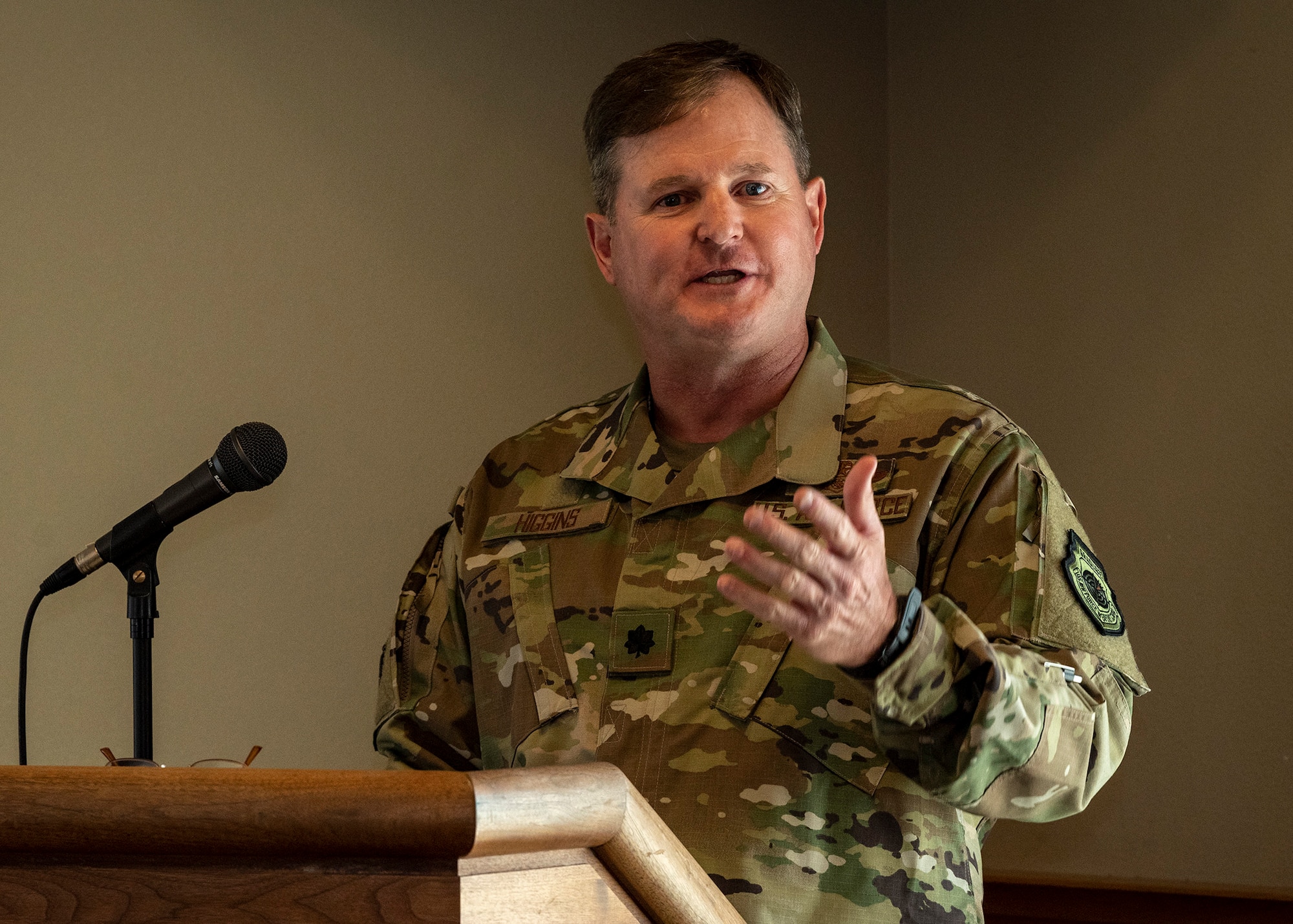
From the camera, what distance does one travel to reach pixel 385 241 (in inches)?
93.6

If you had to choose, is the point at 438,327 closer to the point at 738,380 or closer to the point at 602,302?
the point at 602,302

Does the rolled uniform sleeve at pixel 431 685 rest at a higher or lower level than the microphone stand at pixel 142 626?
lower

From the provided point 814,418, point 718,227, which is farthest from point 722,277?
point 814,418

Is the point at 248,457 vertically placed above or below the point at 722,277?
below

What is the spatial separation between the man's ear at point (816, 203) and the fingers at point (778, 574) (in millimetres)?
854

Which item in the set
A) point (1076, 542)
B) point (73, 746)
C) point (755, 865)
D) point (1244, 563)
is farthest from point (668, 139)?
point (1244, 563)

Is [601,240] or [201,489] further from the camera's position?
[601,240]

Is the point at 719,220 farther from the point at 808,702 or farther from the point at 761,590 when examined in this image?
the point at 808,702

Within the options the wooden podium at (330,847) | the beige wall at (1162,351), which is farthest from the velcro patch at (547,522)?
the beige wall at (1162,351)

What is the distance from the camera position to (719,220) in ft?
5.16

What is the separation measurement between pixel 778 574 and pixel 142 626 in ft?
2.61

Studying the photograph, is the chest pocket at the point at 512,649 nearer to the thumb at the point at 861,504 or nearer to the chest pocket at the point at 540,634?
the chest pocket at the point at 540,634

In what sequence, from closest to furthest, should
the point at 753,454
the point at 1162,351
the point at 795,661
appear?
the point at 795,661
the point at 753,454
the point at 1162,351

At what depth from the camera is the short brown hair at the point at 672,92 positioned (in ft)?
5.45
